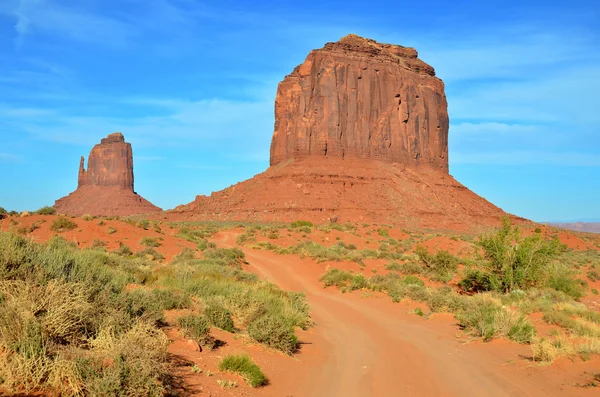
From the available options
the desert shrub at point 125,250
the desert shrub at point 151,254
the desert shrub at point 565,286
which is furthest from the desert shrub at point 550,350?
the desert shrub at point 125,250

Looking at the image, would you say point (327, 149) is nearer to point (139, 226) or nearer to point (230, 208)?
point (230, 208)

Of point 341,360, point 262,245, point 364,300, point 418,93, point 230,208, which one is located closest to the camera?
point 341,360

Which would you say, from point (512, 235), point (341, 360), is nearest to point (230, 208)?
point (512, 235)

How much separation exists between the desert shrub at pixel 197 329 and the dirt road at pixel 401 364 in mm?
1682

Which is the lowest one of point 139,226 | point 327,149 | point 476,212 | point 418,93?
point 139,226

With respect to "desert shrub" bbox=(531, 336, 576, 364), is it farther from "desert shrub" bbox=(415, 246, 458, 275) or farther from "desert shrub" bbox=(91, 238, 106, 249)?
"desert shrub" bbox=(91, 238, 106, 249)

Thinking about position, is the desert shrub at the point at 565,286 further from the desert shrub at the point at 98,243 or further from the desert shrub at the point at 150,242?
the desert shrub at the point at 98,243

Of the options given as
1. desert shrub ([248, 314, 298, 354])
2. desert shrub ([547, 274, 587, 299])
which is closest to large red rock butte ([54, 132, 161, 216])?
desert shrub ([547, 274, 587, 299])

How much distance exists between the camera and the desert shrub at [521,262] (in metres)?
17.2

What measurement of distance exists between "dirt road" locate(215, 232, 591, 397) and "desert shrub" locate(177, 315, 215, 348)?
1.68 m

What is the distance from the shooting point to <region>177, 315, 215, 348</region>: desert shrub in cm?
765

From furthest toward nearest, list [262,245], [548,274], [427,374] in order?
1. [262,245]
2. [548,274]
3. [427,374]

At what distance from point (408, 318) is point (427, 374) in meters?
5.44

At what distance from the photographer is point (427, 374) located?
8.28m
